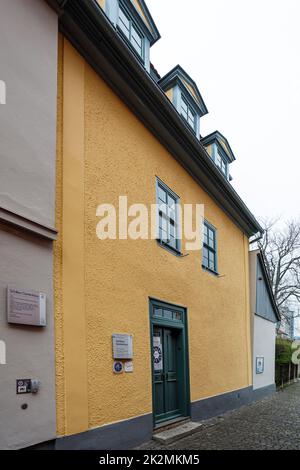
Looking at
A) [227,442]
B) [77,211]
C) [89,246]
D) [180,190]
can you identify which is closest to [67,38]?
[77,211]

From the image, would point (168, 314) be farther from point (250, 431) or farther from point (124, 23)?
point (124, 23)

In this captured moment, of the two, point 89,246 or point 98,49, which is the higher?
point 98,49

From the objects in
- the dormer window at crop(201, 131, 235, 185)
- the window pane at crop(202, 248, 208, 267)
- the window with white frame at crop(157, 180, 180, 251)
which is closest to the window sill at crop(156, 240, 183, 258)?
the window with white frame at crop(157, 180, 180, 251)

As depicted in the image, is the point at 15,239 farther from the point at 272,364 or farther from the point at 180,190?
the point at 272,364

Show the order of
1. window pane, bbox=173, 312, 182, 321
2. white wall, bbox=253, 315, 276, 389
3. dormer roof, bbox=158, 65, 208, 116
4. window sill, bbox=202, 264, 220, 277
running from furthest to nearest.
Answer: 1. white wall, bbox=253, 315, 276, 389
2. window sill, bbox=202, 264, 220, 277
3. dormer roof, bbox=158, 65, 208, 116
4. window pane, bbox=173, 312, 182, 321

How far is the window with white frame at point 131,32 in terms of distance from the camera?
28.4 ft

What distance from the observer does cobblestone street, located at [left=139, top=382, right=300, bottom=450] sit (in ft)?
25.3

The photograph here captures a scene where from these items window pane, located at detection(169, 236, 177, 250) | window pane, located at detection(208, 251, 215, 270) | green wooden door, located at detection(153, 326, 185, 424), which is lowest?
green wooden door, located at detection(153, 326, 185, 424)

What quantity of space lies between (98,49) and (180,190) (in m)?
4.10

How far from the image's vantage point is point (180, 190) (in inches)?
406

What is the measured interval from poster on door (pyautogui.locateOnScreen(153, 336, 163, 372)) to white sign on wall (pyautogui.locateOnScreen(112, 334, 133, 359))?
4.65 ft

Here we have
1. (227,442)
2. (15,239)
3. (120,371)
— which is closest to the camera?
(15,239)

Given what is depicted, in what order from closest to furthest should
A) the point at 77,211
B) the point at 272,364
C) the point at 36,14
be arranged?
the point at 36,14 → the point at 77,211 → the point at 272,364

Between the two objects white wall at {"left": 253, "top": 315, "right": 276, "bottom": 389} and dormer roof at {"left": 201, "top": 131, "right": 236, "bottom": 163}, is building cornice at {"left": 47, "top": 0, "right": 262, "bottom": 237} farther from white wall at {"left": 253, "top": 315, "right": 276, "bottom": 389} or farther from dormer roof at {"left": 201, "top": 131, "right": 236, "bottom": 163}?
white wall at {"left": 253, "top": 315, "right": 276, "bottom": 389}
